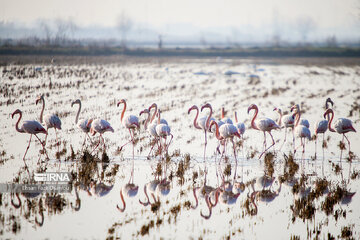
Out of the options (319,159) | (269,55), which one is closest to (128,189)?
(319,159)

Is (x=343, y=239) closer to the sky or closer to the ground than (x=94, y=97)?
closer to the ground

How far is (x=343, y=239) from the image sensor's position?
5656 mm

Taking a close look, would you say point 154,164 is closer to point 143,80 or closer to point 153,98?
point 153,98

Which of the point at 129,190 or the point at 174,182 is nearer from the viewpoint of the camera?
the point at 129,190

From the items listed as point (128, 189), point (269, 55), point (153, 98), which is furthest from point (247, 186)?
point (269, 55)

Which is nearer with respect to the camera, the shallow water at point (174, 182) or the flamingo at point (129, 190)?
the shallow water at point (174, 182)

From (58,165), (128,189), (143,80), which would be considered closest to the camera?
(128,189)

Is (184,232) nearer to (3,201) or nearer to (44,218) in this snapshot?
(44,218)

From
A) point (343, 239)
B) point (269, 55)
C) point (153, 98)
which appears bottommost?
point (343, 239)

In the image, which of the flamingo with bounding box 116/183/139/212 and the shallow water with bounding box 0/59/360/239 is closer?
the shallow water with bounding box 0/59/360/239

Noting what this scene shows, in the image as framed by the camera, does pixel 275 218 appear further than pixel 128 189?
No

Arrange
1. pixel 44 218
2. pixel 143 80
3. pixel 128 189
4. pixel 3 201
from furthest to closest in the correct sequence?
pixel 143 80, pixel 128 189, pixel 3 201, pixel 44 218

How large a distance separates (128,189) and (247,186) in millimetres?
2457

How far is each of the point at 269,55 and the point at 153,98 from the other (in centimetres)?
4870
